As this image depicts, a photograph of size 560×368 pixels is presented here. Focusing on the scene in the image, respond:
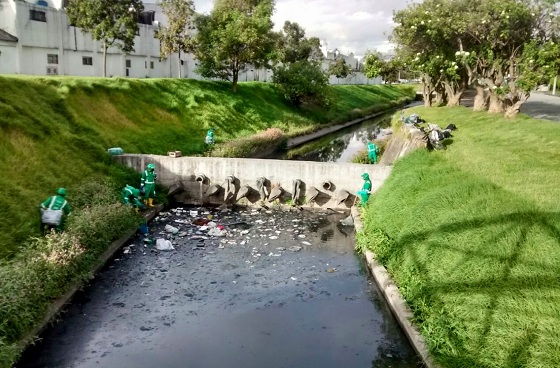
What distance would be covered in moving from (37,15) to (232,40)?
1165 cm

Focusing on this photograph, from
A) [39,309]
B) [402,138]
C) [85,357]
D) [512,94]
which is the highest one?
[512,94]

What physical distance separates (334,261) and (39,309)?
666 cm

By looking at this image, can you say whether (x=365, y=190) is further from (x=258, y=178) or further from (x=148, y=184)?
(x=148, y=184)

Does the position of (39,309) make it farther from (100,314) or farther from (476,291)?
(476,291)

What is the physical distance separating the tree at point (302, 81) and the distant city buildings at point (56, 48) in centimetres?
938

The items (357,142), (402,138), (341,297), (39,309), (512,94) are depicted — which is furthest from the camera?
(357,142)

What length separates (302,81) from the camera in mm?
35031

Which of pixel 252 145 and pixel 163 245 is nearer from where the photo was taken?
pixel 163 245

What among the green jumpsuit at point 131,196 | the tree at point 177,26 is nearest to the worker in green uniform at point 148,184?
the green jumpsuit at point 131,196

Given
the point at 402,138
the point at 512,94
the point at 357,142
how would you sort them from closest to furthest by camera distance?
the point at 402,138, the point at 512,94, the point at 357,142

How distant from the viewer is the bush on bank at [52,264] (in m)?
7.48

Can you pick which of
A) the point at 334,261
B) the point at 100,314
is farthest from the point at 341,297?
the point at 100,314

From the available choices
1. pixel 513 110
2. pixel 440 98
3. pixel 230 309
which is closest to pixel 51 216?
pixel 230 309

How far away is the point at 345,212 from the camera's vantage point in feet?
52.0
